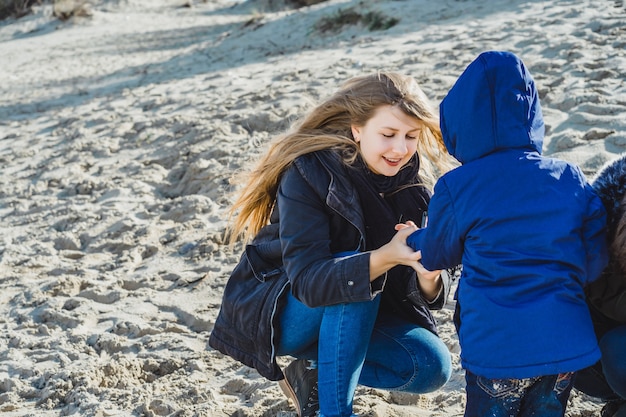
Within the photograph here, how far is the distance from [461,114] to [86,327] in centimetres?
236

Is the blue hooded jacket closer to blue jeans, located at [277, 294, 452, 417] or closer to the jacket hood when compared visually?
the jacket hood

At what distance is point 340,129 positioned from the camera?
2709mm

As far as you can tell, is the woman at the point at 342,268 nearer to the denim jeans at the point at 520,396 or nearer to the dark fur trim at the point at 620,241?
the denim jeans at the point at 520,396

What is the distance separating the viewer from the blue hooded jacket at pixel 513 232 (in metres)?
1.91

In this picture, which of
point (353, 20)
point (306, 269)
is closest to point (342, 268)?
point (306, 269)

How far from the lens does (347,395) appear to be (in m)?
2.43

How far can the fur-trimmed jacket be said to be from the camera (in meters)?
2.04

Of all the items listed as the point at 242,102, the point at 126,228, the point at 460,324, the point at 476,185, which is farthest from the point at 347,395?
the point at 242,102

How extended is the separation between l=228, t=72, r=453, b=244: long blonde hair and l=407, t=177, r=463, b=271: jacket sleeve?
1.76 feet

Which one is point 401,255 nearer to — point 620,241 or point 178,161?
point 620,241

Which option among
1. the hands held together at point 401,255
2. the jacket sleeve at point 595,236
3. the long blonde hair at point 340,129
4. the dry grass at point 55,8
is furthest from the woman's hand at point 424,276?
the dry grass at point 55,8

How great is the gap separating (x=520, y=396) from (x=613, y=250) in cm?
43

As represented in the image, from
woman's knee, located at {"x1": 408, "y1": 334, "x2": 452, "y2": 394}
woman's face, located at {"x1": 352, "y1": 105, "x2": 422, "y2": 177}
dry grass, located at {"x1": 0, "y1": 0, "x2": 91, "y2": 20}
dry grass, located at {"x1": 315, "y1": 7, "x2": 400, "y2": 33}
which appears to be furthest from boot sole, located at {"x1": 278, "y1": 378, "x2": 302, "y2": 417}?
dry grass, located at {"x1": 0, "y1": 0, "x2": 91, "y2": 20}

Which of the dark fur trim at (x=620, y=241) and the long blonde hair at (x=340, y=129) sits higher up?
the long blonde hair at (x=340, y=129)
